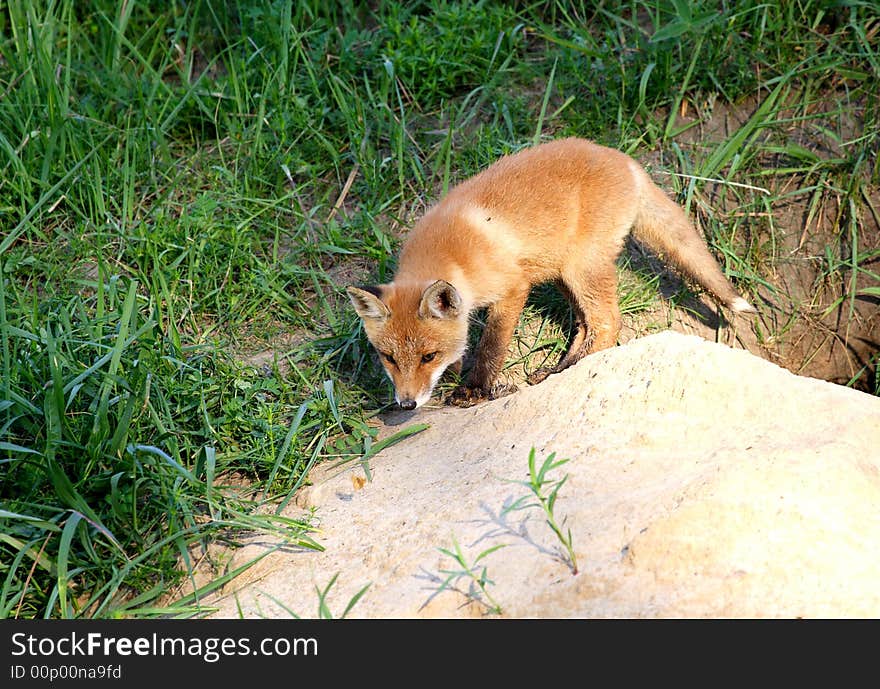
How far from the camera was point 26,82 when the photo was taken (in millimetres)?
5270

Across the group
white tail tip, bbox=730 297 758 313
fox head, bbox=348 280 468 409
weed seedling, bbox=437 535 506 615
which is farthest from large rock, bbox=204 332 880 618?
white tail tip, bbox=730 297 758 313

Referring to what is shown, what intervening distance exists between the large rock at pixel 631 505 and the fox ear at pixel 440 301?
524mm

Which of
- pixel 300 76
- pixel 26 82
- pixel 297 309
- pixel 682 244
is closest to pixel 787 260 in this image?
pixel 682 244

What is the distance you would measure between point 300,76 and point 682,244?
2.73 metres

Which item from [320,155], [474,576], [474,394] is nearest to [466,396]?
[474,394]

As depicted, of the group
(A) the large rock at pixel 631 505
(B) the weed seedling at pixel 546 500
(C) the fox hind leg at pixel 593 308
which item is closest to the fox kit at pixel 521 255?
(C) the fox hind leg at pixel 593 308

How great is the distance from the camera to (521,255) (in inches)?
179

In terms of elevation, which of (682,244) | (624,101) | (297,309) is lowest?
(297,309)

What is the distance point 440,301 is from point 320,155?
1946 mm

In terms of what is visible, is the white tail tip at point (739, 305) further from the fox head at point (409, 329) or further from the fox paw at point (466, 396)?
the fox head at point (409, 329)

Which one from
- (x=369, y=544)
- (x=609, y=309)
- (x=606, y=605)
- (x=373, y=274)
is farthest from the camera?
(x=373, y=274)

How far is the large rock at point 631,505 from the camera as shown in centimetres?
263

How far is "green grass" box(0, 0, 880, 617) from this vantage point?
4.31m

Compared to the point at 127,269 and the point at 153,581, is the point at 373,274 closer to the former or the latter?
the point at 127,269
